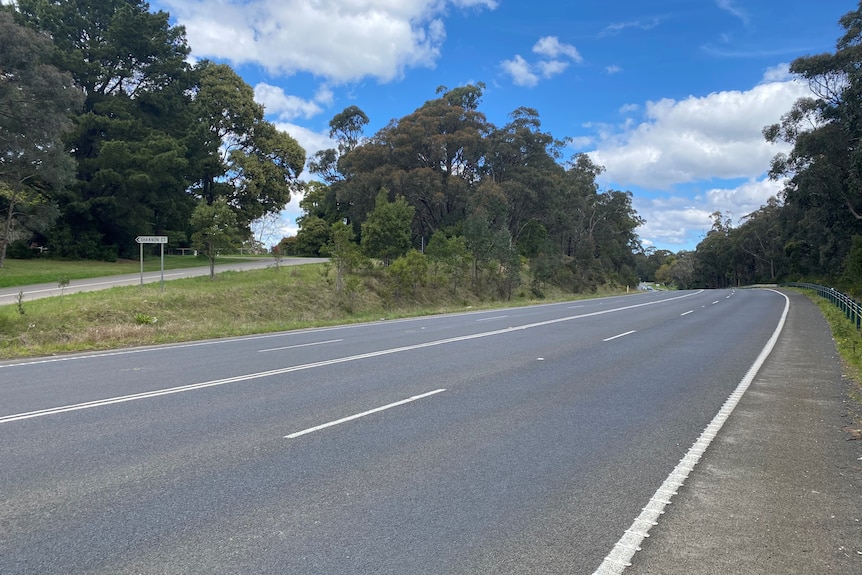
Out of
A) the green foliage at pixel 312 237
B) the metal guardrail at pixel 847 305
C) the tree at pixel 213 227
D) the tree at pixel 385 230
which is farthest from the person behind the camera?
the green foliage at pixel 312 237

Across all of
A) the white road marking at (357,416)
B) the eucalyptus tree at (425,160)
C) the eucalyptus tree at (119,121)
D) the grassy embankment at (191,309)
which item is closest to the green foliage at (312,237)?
the eucalyptus tree at (425,160)

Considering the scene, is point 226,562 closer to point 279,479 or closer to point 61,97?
point 279,479

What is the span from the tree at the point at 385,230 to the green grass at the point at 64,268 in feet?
37.8

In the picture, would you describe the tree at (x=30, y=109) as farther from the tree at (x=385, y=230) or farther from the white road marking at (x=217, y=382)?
the white road marking at (x=217, y=382)

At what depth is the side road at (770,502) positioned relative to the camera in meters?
3.64

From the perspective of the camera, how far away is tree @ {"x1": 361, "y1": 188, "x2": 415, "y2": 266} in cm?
3481

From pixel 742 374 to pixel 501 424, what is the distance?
625 centimetres

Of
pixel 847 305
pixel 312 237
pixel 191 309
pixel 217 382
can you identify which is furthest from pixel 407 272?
pixel 312 237

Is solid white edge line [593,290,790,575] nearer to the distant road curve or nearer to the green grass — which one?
the distant road curve

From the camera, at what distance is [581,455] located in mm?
5652

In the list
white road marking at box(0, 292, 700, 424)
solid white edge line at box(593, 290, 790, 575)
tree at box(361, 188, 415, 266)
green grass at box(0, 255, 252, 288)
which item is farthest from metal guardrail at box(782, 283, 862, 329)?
green grass at box(0, 255, 252, 288)

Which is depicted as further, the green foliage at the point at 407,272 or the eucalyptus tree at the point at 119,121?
the eucalyptus tree at the point at 119,121

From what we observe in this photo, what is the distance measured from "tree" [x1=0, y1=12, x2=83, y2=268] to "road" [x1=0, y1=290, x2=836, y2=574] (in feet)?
72.6

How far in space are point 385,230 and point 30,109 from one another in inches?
754
